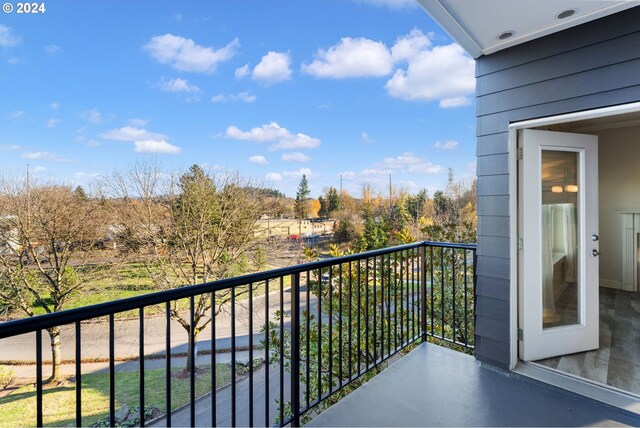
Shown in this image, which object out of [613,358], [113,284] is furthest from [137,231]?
[613,358]

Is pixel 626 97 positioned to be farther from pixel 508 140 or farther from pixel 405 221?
pixel 405 221

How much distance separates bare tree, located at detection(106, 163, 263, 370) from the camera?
1091cm

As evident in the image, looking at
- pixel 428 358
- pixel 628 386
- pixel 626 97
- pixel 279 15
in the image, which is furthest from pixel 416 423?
pixel 279 15

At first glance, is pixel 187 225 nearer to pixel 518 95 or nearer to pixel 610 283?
pixel 518 95

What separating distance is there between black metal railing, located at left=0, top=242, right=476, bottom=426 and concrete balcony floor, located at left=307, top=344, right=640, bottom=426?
0.61ft

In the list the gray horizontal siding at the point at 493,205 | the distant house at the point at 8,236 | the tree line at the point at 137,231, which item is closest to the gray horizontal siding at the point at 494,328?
the gray horizontal siding at the point at 493,205

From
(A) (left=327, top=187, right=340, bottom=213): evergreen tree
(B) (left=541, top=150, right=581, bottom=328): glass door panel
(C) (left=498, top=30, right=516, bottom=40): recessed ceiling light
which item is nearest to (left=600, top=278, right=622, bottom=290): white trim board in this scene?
(B) (left=541, top=150, right=581, bottom=328): glass door panel

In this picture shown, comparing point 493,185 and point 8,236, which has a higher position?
point 493,185

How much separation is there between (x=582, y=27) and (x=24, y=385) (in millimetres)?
13241

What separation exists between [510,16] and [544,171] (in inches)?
48.0

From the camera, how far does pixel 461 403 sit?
6.65 feet

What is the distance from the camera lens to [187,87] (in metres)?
19.9

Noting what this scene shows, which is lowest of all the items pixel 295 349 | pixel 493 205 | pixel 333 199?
pixel 295 349

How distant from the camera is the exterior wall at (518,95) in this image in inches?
75.4
